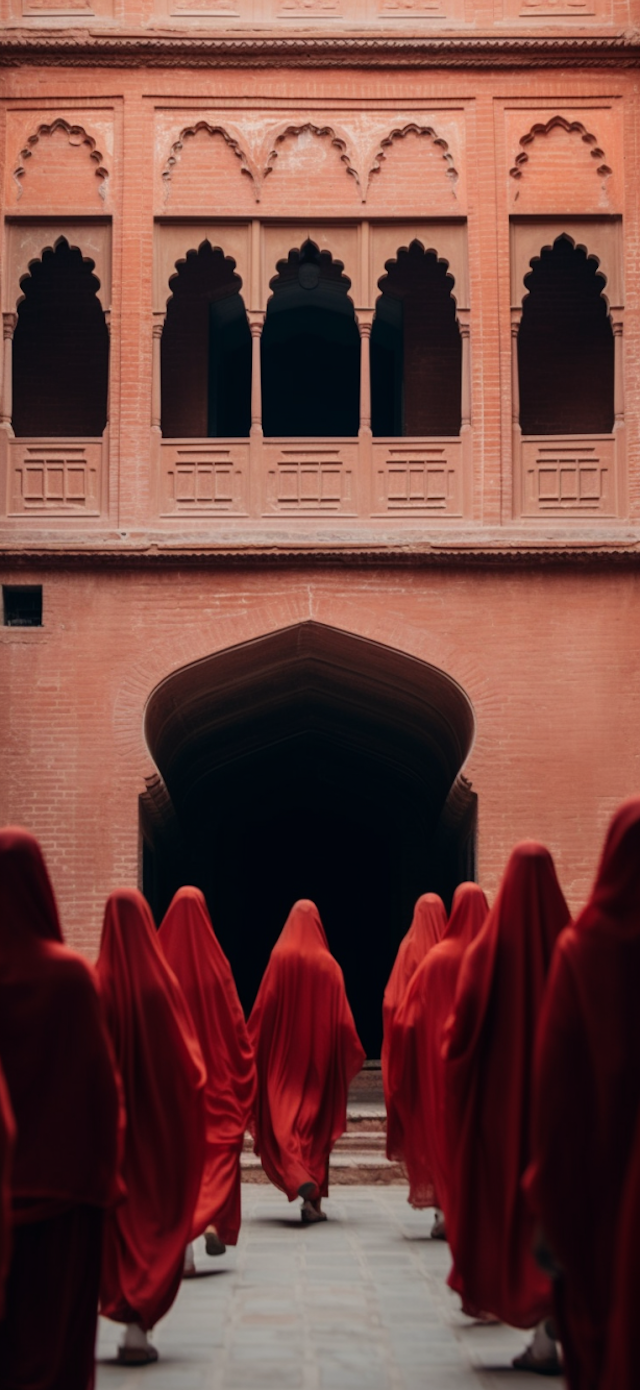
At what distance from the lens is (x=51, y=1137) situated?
5.38m

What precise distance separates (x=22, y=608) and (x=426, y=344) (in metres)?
4.49

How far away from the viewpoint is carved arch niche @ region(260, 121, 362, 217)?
1623 centimetres

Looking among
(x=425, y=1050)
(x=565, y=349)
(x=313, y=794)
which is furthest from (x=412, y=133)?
(x=425, y=1050)

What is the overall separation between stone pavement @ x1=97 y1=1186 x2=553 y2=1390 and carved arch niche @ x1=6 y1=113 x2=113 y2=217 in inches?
351

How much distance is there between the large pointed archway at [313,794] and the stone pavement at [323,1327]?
587 centimetres

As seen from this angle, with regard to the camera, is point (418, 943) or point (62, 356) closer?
point (418, 943)

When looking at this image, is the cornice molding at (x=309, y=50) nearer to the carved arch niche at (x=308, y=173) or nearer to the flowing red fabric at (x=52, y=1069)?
the carved arch niche at (x=308, y=173)

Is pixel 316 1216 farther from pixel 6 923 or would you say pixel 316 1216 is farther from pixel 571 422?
pixel 571 422

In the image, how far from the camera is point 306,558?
15695 millimetres

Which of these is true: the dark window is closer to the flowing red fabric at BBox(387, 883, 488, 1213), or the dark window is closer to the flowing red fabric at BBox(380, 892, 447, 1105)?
the flowing red fabric at BBox(380, 892, 447, 1105)

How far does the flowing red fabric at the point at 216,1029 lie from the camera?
933 centimetres

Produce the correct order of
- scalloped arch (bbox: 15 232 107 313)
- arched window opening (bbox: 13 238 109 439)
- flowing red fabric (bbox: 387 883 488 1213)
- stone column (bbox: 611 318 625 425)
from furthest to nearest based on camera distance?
arched window opening (bbox: 13 238 109 439) < scalloped arch (bbox: 15 232 107 313) < stone column (bbox: 611 318 625 425) < flowing red fabric (bbox: 387 883 488 1213)

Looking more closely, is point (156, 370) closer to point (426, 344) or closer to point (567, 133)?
point (426, 344)

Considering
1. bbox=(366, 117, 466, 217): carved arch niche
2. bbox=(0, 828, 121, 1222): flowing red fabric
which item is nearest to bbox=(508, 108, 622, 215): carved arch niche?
bbox=(366, 117, 466, 217): carved arch niche
